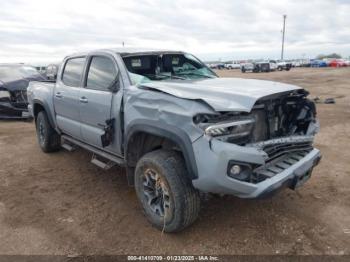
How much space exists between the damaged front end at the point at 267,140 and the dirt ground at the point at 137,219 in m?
0.59

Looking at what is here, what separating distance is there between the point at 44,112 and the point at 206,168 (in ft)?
14.6

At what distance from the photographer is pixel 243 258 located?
3.09 meters

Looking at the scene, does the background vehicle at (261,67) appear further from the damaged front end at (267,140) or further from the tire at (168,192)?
the tire at (168,192)

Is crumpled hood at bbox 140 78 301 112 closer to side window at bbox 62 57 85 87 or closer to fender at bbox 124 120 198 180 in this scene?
fender at bbox 124 120 198 180

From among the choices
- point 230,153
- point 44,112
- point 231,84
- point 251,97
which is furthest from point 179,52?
point 44,112

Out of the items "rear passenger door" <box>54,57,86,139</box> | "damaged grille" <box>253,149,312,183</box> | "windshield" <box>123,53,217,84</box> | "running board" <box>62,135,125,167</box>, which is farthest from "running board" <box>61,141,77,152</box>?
"damaged grille" <box>253,149,312,183</box>

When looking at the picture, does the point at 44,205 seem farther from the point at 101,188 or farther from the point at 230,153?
the point at 230,153

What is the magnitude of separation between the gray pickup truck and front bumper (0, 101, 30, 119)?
5.95 m

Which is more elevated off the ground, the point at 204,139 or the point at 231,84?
the point at 231,84

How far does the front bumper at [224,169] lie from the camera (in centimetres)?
287

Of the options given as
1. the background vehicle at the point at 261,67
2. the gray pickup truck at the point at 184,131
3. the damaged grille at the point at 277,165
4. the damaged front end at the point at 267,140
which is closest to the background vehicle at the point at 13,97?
the gray pickup truck at the point at 184,131

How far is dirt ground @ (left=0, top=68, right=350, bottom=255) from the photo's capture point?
3.30m

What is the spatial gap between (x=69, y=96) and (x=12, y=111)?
5.87m

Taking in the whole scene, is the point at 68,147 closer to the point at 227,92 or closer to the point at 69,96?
the point at 69,96
